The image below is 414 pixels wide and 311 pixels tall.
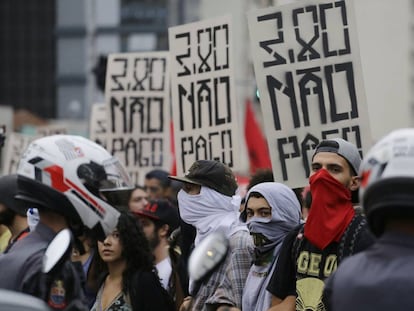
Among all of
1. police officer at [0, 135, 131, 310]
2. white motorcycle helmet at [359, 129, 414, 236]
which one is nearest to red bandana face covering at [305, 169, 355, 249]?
police officer at [0, 135, 131, 310]

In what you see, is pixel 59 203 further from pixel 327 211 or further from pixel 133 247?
pixel 133 247

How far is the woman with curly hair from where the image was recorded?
8195 mm

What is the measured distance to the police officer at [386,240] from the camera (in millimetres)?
4812

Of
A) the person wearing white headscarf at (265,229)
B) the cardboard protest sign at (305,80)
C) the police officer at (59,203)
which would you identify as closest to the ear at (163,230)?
the cardboard protest sign at (305,80)

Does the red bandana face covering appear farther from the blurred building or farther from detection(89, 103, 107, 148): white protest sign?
the blurred building

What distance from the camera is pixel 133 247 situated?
27.9 feet

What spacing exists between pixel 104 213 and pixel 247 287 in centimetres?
179

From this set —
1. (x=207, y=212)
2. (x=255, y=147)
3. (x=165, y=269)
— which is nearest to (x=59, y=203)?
(x=207, y=212)

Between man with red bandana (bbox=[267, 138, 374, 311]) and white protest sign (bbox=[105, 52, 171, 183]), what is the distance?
730 cm

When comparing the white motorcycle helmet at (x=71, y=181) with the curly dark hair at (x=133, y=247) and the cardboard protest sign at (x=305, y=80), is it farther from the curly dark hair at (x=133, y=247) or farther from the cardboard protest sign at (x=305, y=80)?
the cardboard protest sign at (x=305, y=80)

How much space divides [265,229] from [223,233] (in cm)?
221

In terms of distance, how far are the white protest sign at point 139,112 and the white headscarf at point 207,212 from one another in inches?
241

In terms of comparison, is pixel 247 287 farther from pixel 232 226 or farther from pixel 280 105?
pixel 280 105

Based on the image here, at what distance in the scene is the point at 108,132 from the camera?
14781mm
